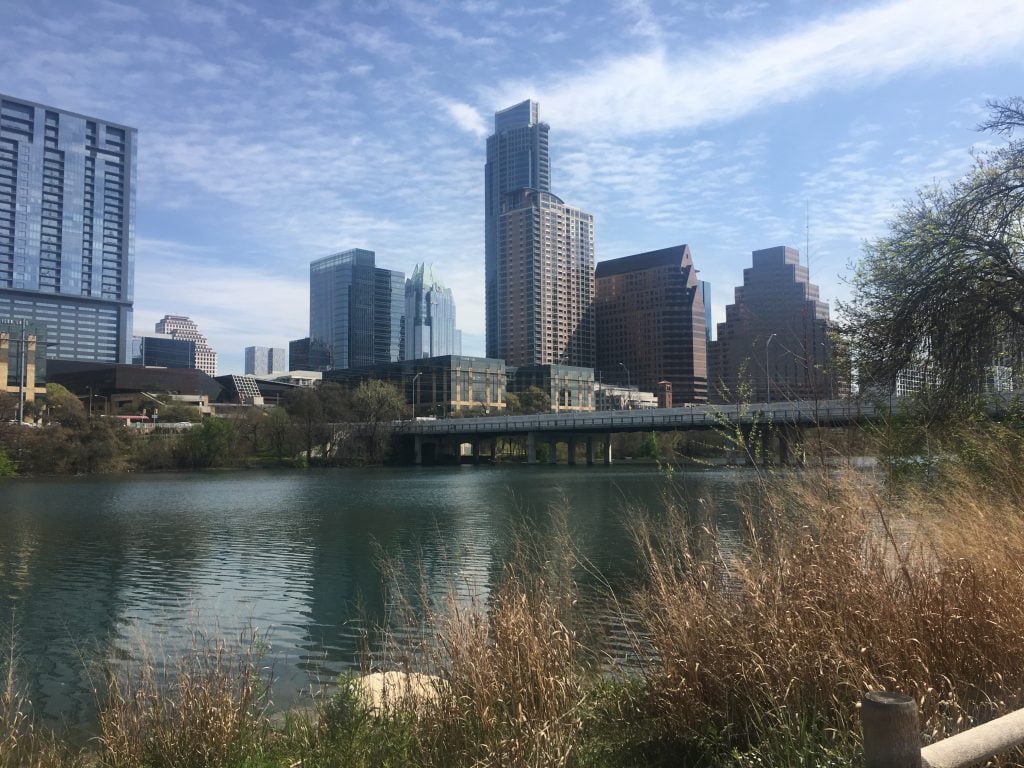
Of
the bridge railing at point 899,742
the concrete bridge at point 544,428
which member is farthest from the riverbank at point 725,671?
the concrete bridge at point 544,428

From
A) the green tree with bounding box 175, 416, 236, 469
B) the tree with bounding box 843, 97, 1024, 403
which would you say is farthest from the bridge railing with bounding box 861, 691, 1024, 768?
the green tree with bounding box 175, 416, 236, 469

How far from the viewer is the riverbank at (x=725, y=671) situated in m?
5.23

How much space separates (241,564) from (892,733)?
22.9 metres

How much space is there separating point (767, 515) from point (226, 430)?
299 ft

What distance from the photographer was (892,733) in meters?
3.13

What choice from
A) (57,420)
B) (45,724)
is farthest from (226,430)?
(45,724)

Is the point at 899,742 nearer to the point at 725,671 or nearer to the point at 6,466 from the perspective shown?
the point at 725,671

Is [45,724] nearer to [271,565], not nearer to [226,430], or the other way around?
[271,565]

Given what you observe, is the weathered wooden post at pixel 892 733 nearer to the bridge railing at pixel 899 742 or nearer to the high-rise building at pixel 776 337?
the bridge railing at pixel 899 742

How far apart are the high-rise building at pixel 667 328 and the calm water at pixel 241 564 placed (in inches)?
3604

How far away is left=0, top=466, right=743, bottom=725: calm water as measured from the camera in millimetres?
13680

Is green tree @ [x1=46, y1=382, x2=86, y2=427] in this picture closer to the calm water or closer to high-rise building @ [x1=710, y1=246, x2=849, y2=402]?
the calm water

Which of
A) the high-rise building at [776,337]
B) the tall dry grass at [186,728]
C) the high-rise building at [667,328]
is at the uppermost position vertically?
the high-rise building at [667,328]

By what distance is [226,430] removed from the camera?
91.4 metres
